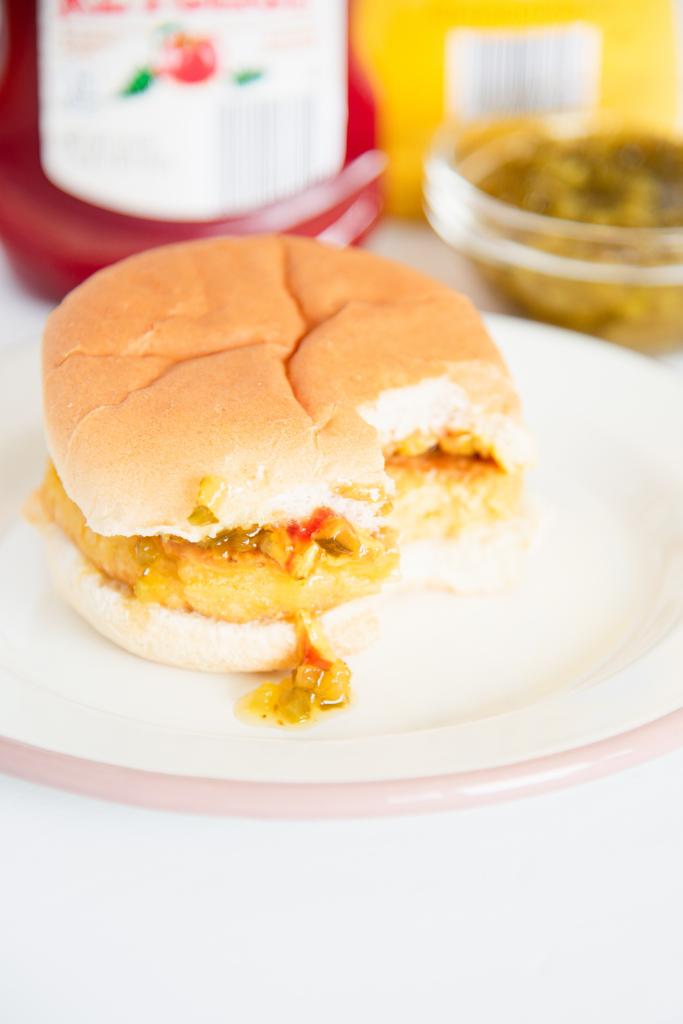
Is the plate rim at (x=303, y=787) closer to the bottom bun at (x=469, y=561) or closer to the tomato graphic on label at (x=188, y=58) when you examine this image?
the bottom bun at (x=469, y=561)

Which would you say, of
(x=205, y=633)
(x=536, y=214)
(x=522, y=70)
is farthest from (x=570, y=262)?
(x=205, y=633)

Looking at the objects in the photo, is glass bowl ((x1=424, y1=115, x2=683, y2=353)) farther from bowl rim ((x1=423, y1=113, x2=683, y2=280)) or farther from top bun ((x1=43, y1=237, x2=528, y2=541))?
top bun ((x1=43, y1=237, x2=528, y2=541))

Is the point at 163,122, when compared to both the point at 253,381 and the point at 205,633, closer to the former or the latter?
the point at 253,381

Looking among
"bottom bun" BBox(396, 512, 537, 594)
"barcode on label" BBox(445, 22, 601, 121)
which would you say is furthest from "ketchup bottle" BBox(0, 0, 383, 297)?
"bottom bun" BBox(396, 512, 537, 594)

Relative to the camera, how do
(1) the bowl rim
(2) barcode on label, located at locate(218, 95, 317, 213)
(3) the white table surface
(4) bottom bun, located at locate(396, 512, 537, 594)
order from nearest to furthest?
(3) the white table surface < (4) bottom bun, located at locate(396, 512, 537, 594) < (1) the bowl rim < (2) barcode on label, located at locate(218, 95, 317, 213)

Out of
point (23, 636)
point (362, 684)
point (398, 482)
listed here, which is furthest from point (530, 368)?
point (23, 636)

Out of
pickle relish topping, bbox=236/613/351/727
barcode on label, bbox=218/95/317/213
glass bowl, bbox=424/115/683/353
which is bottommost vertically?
glass bowl, bbox=424/115/683/353

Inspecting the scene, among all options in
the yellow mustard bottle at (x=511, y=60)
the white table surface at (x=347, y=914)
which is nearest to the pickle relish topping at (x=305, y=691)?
the white table surface at (x=347, y=914)
